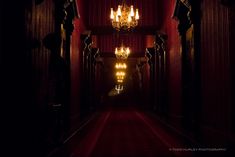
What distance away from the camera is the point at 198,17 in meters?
7.36

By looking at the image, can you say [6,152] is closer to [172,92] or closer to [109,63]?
[172,92]

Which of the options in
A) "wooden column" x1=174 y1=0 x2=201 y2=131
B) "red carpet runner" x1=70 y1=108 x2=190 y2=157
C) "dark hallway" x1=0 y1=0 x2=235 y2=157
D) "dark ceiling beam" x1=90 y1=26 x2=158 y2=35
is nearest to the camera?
"dark hallway" x1=0 y1=0 x2=235 y2=157

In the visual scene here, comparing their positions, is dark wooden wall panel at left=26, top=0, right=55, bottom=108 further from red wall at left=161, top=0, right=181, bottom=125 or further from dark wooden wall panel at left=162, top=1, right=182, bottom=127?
red wall at left=161, top=0, right=181, bottom=125

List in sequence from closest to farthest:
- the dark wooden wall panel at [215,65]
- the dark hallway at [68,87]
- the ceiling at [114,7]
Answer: the dark hallway at [68,87] → the dark wooden wall panel at [215,65] → the ceiling at [114,7]

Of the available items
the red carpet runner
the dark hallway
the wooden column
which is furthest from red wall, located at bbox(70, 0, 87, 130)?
the wooden column

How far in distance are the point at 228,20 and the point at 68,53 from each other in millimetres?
4939

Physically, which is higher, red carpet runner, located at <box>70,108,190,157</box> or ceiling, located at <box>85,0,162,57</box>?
ceiling, located at <box>85,0,162,57</box>

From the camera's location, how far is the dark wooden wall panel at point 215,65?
554cm

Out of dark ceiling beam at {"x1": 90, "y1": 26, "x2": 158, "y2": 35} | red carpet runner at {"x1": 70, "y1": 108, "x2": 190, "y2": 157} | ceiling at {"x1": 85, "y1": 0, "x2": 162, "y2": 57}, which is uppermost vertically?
ceiling at {"x1": 85, "y1": 0, "x2": 162, "y2": 57}

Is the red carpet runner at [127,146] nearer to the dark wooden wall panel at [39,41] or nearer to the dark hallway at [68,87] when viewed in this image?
the dark hallway at [68,87]

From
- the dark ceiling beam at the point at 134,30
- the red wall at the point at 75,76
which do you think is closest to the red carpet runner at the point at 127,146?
the red wall at the point at 75,76

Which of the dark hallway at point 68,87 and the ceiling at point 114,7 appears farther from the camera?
the ceiling at point 114,7

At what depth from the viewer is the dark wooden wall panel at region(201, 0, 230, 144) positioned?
554cm

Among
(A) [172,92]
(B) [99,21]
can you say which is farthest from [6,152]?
(B) [99,21]
